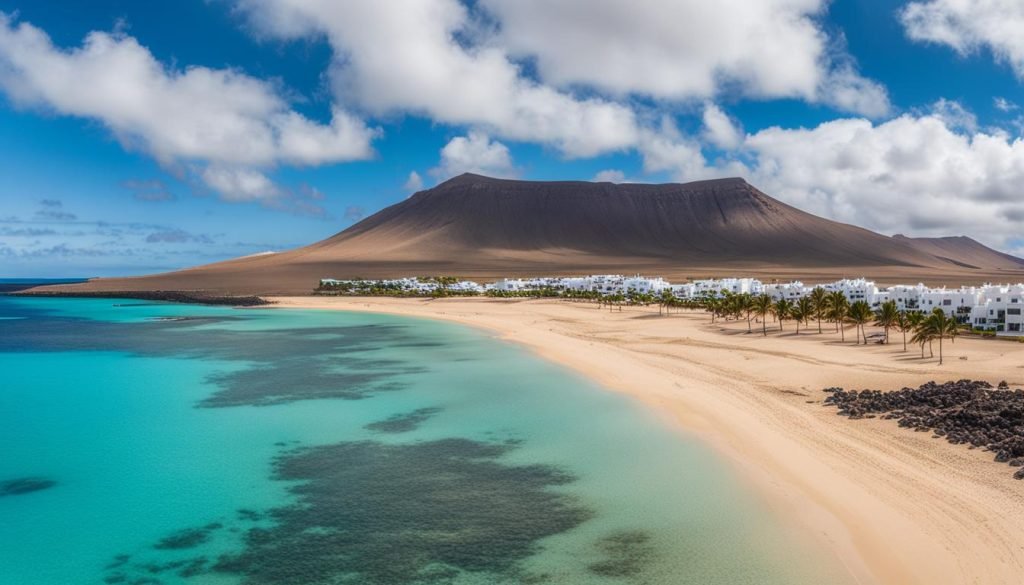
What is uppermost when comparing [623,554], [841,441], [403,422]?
[841,441]

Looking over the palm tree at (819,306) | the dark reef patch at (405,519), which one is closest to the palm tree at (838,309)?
the palm tree at (819,306)

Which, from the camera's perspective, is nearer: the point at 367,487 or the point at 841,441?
the point at 367,487

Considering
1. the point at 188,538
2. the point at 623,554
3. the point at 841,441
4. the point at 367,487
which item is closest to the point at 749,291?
the point at 841,441

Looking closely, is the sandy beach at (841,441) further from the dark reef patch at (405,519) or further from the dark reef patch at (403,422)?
the dark reef patch at (403,422)

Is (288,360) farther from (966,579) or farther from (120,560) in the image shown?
(966,579)

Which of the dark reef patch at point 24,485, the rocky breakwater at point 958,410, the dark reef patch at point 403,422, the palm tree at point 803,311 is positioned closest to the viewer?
the dark reef patch at point 24,485

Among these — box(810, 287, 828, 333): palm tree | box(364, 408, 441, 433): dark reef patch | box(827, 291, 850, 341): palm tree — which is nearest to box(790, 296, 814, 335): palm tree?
box(810, 287, 828, 333): palm tree

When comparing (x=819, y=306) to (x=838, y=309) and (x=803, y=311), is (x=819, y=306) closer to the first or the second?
(x=803, y=311)

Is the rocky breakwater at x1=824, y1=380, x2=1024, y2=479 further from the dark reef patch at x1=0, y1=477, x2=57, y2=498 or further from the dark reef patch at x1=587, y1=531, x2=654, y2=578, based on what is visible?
the dark reef patch at x1=0, y1=477, x2=57, y2=498
